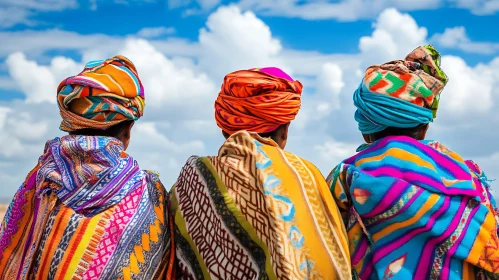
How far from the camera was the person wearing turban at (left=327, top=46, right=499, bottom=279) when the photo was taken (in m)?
3.86

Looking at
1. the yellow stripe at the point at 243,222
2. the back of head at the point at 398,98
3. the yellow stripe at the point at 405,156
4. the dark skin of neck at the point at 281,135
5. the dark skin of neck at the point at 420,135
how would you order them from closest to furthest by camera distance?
1. the yellow stripe at the point at 243,222
2. the yellow stripe at the point at 405,156
3. the back of head at the point at 398,98
4. the dark skin of neck at the point at 420,135
5. the dark skin of neck at the point at 281,135

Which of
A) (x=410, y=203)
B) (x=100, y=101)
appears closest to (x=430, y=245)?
(x=410, y=203)

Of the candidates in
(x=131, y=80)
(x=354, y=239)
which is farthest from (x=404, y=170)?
(x=131, y=80)

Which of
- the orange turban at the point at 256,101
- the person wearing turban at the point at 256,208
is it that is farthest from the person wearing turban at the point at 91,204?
the orange turban at the point at 256,101

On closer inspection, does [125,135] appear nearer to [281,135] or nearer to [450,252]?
[281,135]

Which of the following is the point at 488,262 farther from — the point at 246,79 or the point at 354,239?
the point at 246,79

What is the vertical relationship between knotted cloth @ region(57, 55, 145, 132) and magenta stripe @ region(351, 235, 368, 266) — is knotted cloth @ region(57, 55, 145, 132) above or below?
above

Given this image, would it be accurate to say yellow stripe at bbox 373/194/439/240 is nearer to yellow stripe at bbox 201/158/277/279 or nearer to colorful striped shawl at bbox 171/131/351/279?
colorful striped shawl at bbox 171/131/351/279

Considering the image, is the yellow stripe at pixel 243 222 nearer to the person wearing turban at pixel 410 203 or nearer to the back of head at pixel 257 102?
the back of head at pixel 257 102

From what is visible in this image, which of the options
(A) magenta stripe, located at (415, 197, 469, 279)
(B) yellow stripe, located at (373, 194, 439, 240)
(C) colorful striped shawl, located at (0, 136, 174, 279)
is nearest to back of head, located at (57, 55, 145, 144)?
(C) colorful striped shawl, located at (0, 136, 174, 279)

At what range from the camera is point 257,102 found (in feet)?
13.9

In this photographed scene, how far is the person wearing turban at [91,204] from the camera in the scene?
4.03 m

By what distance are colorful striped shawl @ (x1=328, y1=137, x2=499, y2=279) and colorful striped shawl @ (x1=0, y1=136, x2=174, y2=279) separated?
123cm

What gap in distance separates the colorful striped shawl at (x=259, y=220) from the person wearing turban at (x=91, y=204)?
0.29 metres
